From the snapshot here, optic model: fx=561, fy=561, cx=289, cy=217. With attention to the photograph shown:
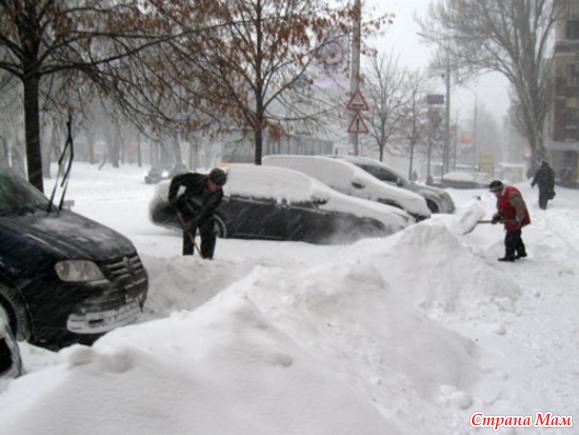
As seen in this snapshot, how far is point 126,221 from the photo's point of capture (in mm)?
12609

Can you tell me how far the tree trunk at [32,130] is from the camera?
7465 millimetres

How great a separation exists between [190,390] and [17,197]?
151 inches

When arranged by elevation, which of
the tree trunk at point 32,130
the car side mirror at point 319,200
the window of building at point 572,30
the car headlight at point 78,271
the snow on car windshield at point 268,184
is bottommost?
the car headlight at point 78,271

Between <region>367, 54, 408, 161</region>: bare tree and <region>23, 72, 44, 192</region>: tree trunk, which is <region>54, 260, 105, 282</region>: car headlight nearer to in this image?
<region>23, 72, 44, 192</region>: tree trunk

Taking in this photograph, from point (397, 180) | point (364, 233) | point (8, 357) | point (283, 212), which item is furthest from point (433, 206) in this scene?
point (8, 357)

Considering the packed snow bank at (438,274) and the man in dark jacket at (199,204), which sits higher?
the man in dark jacket at (199,204)

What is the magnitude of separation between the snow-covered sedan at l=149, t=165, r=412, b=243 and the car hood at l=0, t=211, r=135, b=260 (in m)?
4.25

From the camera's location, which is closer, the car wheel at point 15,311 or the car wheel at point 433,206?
the car wheel at point 15,311

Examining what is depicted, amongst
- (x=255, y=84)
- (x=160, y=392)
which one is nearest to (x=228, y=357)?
(x=160, y=392)

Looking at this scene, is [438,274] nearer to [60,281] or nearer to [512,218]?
[512,218]

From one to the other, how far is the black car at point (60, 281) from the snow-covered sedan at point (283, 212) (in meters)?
4.53

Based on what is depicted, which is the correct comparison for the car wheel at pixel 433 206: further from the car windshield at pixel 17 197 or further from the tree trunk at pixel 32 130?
the car windshield at pixel 17 197

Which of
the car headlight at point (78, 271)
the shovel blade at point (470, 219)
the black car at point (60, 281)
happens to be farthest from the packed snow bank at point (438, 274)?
the car headlight at point (78, 271)

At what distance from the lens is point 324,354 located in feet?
11.9
